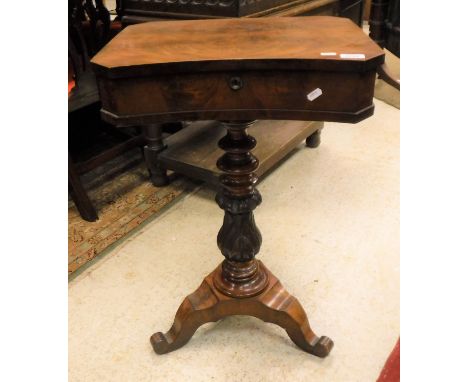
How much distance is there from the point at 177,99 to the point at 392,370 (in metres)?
0.77

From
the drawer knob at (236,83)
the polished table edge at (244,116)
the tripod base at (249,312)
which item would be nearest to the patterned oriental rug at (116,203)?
the tripod base at (249,312)

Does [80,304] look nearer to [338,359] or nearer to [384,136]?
[338,359]

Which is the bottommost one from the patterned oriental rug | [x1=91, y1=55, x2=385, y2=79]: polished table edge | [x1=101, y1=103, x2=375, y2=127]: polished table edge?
the patterned oriental rug

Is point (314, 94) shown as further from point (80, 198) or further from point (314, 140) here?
point (314, 140)

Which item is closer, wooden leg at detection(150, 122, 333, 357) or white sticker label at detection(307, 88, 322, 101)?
white sticker label at detection(307, 88, 322, 101)

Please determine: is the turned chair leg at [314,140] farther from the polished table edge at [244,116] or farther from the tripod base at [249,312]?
the polished table edge at [244,116]

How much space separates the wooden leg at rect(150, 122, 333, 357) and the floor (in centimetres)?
6

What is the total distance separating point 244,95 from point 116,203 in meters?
1.10

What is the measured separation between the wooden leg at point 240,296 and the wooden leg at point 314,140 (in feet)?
3.61

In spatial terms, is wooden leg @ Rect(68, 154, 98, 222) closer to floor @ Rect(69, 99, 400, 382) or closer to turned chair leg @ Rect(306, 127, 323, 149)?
floor @ Rect(69, 99, 400, 382)

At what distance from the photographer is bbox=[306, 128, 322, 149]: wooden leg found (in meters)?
2.12

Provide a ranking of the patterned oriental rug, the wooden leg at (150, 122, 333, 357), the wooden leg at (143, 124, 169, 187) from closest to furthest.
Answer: the wooden leg at (150, 122, 333, 357) → the patterned oriental rug → the wooden leg at (143, 124, 169, 187)

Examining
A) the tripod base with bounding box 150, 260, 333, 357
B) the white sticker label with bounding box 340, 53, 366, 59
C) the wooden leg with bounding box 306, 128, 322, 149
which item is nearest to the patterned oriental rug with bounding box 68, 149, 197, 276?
the tripod base with bounding box 150, 260, 333, 357

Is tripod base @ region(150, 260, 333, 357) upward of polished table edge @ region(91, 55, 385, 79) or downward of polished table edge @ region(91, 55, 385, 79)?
downward
